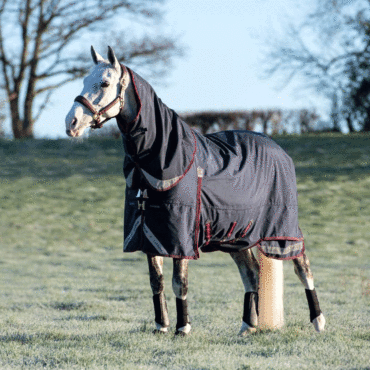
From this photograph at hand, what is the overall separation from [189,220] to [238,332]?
4.18 feet

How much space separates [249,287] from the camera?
507cm

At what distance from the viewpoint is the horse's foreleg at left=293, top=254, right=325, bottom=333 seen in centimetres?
507

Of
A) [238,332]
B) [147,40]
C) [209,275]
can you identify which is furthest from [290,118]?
[238,332]

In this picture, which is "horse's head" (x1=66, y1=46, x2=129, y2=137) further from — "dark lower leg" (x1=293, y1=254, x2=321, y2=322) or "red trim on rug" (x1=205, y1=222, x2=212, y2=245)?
"dark lower leg" (x1=293, y1=254, x2=321, y2=322)

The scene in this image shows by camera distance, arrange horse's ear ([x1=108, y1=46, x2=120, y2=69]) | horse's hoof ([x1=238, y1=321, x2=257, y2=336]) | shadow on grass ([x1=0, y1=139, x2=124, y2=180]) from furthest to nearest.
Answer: shadow on grass ([x1=0, y1=139, x2=124, y2=180]), horse's hoof ([x1=238, y1=321, x2=257, y2=336]), horse's ear ([x1=108, y1=46, x2=120, y2=69])

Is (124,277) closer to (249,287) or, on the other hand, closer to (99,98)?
(249,287)

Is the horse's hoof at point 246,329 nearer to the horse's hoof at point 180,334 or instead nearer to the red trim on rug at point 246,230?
the horse's hoof at point 180,334

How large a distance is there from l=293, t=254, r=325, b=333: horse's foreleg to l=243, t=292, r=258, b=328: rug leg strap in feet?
1.47

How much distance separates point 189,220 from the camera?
14.5ft

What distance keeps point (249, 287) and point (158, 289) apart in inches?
32.3

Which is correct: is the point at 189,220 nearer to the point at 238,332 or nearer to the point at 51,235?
the point at 238,332

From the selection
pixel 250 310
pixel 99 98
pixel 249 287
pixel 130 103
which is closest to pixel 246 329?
pixel 250 310

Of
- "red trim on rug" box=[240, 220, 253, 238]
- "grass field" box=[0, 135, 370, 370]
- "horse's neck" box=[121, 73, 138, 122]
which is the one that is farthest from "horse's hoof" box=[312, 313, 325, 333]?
"horse's neck" box=[121, 73, 138, 122]

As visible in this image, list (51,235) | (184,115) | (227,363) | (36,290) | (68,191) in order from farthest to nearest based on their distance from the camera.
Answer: (184,115) < (68,191) < (51,235) < (36,290) < (227,363)
